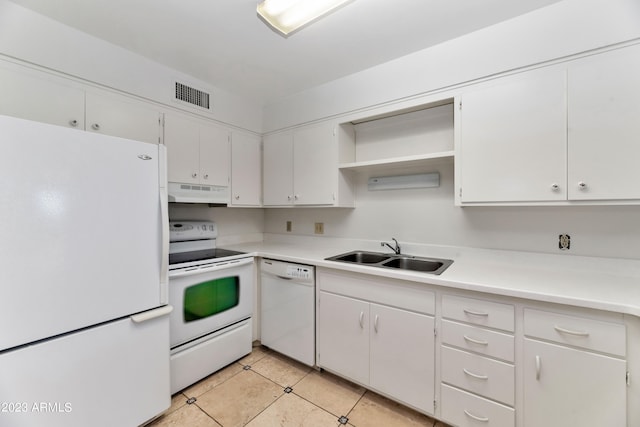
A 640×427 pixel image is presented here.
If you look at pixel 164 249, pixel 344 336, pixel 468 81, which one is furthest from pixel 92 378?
pixel 468 81

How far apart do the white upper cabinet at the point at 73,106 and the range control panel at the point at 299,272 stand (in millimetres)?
1499

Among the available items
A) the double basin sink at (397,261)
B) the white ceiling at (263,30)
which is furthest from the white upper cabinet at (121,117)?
the double basin sink at (397,261)

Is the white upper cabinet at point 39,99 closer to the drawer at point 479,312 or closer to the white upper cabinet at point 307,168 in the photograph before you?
the white upper cabinet at point 307,168

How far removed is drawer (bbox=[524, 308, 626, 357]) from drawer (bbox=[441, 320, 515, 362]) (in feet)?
0.39

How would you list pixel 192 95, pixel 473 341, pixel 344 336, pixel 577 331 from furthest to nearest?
pixel 192 95 < pixel 344 336 < pixel 473 341 < pixel 577 331

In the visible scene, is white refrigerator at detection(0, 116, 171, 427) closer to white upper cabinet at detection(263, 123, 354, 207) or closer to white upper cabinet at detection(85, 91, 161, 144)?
white upper cabinet at detection(85, 91, 161, 144)

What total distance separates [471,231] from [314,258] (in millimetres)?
1220

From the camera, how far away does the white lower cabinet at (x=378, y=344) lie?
1553 mm

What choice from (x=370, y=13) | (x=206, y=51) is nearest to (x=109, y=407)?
(x=206, y=51)

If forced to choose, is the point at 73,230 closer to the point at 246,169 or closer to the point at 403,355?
the point at 246,169

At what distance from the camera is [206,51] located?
6.29 feet

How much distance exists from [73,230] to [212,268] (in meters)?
0.90

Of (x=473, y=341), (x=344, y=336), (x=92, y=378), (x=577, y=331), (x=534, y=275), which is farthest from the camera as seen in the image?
(x=344, y=336)

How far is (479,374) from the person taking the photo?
138 cm
